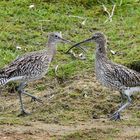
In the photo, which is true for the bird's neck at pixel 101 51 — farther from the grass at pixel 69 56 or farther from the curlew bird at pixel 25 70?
the curlew bird at pixel 25 70

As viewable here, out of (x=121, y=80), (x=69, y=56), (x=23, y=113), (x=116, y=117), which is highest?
(x=121, y=80)

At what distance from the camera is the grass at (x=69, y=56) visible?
41.5ft

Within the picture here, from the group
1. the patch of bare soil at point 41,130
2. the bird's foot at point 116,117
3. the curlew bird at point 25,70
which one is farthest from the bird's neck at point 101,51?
the patch of bare soil at point 41,130

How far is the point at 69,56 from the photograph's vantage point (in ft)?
52.3

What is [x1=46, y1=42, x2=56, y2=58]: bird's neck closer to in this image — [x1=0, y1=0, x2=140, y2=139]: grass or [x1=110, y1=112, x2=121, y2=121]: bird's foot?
[x1=0, y1=0, x2=140, y2=139]: grass

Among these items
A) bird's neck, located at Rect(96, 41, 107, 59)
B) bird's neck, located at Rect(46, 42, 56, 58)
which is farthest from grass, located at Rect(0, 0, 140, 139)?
bird's neck, located at Rect(96, 41, 107, 59)

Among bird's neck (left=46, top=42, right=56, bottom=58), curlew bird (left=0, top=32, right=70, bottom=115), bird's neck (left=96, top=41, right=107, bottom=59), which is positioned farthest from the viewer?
bird's neck (left=46, top=42, right=56, bottom=58)

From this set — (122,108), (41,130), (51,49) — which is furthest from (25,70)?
(41,130)

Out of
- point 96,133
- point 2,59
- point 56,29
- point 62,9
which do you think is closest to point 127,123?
point 96,133

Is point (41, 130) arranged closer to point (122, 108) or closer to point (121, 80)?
point (122, 108)

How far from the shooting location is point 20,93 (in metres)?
13.3

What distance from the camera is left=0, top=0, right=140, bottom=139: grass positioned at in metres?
12.7

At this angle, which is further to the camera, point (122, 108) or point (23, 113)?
point (23, 113)

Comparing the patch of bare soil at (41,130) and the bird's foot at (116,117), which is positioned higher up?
the patch of bare soil at (41,130)
